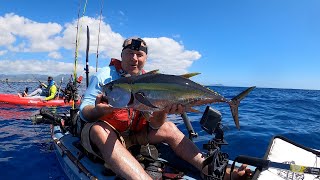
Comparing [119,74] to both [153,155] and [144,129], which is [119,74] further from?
[153,155]

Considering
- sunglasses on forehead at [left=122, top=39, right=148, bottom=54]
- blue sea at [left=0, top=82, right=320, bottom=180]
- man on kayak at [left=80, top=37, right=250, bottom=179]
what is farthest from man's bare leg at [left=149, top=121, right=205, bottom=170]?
sunglasses on forehead at [left=122, top=39, right=148, bottom=54]

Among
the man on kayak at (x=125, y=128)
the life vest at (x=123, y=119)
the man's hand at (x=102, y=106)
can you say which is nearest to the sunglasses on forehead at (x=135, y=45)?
the man on kayak at (x=125, y=128)

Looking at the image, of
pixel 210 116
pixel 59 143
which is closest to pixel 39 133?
pixel 59 143

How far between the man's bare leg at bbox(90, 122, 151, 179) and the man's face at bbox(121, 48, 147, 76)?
1.08 meters

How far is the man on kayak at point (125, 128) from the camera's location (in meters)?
4.25

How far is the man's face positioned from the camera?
15.9ft

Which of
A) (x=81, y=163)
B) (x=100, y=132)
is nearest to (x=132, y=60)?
(x=100, y=132)

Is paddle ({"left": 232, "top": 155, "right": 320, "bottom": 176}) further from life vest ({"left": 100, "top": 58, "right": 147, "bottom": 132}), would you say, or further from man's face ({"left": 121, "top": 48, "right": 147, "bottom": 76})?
man's face ({"left": 121, "top": 48, "right": 147, "bottom": 76})

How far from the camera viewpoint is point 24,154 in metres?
8.49

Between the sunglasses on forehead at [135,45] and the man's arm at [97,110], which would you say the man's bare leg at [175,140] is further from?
A: the sunglasses on forehead at [135,45]

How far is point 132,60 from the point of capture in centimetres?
488

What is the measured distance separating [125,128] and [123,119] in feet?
0.78

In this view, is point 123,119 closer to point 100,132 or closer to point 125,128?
point 125,128

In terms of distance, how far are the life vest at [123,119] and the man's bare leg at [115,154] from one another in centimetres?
17
